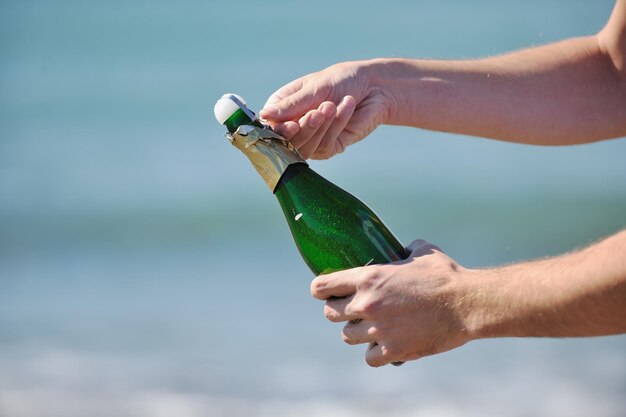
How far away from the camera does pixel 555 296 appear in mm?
1854

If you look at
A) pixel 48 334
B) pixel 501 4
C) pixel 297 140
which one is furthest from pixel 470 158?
pixel 297 140

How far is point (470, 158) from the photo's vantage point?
32.0 feet

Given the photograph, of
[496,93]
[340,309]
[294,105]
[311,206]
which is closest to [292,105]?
[294,105]

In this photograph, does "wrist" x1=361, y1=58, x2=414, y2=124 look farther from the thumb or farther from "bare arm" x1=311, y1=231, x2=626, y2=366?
"bare arm" x1=311, y1=231, x2=626, y2=366

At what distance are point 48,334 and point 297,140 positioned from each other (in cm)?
377

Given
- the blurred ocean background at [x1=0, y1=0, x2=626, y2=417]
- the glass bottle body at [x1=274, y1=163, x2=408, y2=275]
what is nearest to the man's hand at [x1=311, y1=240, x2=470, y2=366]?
the glass bottle body at [x1=274, y1=163, x2=408, y2=275]

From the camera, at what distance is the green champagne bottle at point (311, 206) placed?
206 cm

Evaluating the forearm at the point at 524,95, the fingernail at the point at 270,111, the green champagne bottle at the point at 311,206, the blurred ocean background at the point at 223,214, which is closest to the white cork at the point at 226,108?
the green champagne bottle at the point at 311,206

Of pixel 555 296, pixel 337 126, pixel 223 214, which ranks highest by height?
pixel 223 214

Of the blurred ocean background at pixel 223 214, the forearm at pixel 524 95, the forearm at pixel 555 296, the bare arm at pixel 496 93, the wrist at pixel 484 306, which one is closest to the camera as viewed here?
the forearm at pixel 555 296

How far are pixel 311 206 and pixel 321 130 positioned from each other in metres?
0.21

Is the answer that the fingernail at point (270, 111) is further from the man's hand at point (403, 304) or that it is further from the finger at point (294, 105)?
the man's hand at point (403, 304)

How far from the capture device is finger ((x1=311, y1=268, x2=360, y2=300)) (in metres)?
1.99

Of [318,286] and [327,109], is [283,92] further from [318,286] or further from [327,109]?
[318,286]
